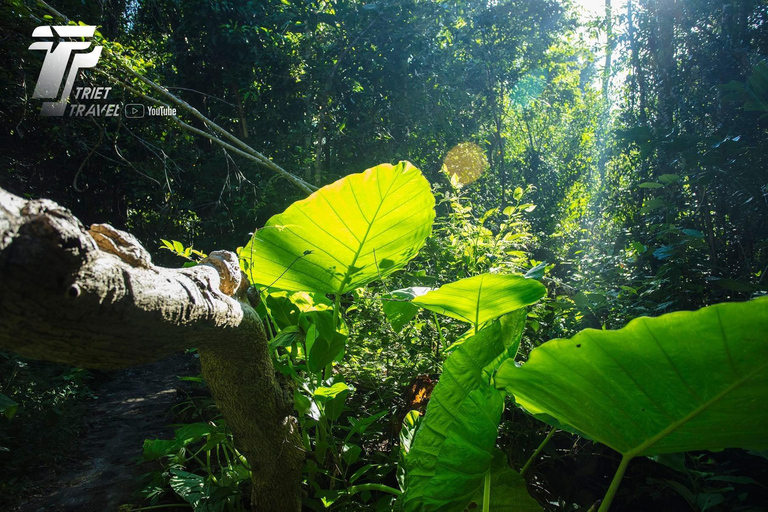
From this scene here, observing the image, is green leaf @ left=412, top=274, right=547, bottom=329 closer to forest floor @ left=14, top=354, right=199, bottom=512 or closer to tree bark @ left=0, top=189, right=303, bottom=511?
tree bark @ left=0, top=189, right=303, bottom=511

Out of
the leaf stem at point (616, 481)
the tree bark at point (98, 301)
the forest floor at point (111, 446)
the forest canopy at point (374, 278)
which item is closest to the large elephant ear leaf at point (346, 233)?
the forest canopy at point (374, 278)

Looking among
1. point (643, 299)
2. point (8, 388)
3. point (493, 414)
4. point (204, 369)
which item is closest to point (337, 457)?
point (204, 369)

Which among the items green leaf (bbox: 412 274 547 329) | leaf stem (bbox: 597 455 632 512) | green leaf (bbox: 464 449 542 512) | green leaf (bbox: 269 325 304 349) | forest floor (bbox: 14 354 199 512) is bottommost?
forest floor (bbox: 14 354 199 512)

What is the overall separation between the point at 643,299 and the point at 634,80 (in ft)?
11.1

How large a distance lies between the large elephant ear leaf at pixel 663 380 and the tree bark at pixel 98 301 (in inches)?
18.6

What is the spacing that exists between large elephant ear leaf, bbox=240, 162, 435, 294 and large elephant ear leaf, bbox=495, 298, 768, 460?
501 mm

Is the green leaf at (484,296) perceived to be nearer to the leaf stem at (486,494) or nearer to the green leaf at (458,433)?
the green leaf at (458,433)

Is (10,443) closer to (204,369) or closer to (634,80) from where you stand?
(204,369)

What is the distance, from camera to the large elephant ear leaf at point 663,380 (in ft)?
1.59

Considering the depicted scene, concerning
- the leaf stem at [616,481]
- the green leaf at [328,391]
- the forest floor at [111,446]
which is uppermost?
the leaf stem at [616,481]

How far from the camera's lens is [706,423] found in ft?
1.94

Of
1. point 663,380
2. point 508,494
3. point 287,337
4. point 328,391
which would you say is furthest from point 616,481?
point 287,337

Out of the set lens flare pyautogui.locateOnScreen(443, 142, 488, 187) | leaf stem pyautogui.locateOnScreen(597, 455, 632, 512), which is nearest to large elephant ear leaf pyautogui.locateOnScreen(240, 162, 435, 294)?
leaf stem pyautogui.locateOnScreen(597, 455, 632, 512)

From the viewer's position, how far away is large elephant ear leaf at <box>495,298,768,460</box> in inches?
19.0
